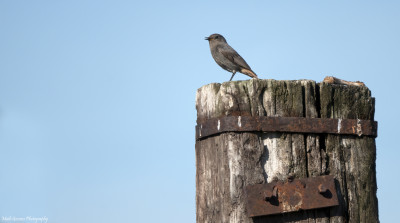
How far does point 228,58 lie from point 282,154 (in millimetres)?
6861

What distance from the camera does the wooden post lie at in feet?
8.94

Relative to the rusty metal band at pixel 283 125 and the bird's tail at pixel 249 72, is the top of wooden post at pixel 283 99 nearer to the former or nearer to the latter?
the rusty metal band at pixel 283 125

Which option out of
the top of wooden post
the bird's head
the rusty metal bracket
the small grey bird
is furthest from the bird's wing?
the rusty metal bracket

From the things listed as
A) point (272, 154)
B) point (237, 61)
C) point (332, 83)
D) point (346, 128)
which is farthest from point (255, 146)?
point (237, 61)

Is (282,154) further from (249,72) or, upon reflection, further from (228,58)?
(228,58)

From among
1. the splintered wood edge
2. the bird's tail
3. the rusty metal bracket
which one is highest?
the bird's tail

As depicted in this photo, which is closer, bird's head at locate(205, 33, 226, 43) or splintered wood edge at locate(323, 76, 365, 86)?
splintered wood edge at locate(323, 76, 365, 86)

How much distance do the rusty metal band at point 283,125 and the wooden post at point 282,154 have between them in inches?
1.3

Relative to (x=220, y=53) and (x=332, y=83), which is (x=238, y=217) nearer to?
(x=332, y=83)

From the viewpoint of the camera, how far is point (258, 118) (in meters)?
2.76

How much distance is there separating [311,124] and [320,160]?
209mm

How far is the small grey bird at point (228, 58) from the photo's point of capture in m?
9.14

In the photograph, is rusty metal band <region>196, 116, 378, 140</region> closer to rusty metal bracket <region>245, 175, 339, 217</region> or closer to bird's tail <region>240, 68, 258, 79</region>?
rusty metal bracket <region>245, 175, 339, 217</region>

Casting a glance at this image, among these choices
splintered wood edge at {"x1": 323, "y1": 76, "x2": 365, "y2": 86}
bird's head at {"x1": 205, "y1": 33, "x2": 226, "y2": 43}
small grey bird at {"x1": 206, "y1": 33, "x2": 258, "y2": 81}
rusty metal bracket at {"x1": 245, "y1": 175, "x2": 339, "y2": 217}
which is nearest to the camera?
rusty metal bracket at {"x1": 245, "y1": 175, "x2": 339, "y2": 217}
